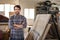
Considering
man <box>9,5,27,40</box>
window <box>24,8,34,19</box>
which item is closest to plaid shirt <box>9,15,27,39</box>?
man <box>9,5,27,40</box>

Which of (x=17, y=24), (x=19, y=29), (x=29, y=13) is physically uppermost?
(x=29, y=13)

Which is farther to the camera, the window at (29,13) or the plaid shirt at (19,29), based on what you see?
the window at (29,13)

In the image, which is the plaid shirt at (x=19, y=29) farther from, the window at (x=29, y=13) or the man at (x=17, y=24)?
the window at (x=29, y=13)

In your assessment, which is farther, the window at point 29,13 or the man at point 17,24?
the window at point 29,13

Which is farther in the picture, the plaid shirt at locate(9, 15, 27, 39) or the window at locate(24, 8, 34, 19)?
the window at locate(24, 8, 34, 19)

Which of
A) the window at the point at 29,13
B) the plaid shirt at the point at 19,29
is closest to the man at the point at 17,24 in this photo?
the plaid shirt at the point at 19,29

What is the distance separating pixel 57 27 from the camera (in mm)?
3758

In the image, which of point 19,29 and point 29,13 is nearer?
point 19,29

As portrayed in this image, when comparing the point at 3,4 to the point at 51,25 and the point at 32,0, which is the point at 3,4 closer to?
the point at 32,0

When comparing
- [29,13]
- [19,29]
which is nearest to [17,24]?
[19,29]

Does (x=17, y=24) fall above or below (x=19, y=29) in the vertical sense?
above

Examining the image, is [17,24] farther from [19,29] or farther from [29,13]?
[29,13]

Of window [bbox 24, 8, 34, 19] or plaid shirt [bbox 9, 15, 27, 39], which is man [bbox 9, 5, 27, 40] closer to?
plaid shirt [bbox 9, 15, 27, 39]

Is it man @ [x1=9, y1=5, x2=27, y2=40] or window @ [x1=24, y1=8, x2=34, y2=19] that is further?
window @ [x1=24, y1=8, x2=34, y2=19]
